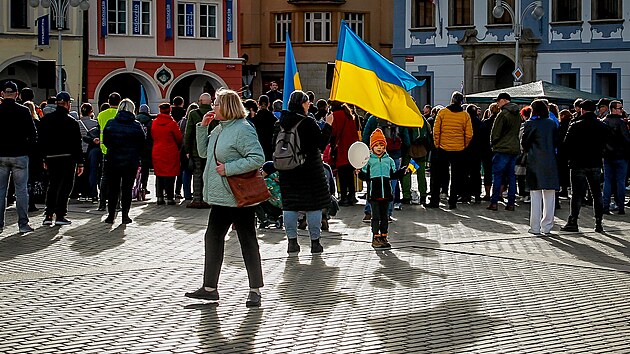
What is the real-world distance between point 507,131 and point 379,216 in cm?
637

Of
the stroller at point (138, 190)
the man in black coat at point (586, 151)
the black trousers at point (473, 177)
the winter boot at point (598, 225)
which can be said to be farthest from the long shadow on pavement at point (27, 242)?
the black trousers at point (473, 177)

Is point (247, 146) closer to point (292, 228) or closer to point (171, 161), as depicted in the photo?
point (292, 228)

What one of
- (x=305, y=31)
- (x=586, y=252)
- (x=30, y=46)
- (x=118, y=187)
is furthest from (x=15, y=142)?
(x=305, y=31)

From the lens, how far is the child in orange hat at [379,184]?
49.0 feet

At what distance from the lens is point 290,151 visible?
13.7 meters

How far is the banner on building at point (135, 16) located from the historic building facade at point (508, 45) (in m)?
11.2

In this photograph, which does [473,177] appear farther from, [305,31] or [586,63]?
[305,31]

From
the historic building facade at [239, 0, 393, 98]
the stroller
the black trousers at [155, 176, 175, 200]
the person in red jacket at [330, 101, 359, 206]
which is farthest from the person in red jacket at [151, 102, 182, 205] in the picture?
the historic building facade at [239, 0, 393, 98]

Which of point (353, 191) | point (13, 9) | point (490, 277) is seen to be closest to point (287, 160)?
point (490, 277)

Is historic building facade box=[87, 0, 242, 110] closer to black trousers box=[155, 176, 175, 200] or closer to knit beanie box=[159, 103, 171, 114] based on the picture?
black trousers box=[155, 176, 175, 200]

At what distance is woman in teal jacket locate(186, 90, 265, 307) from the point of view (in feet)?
35.0

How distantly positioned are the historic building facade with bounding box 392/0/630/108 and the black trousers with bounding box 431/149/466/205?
1004 inches

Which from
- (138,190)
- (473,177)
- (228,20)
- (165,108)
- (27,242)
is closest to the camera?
(27,242)

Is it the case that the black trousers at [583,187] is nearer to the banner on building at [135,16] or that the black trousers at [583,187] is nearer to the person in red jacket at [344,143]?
the person in red jacket at [344,143]
